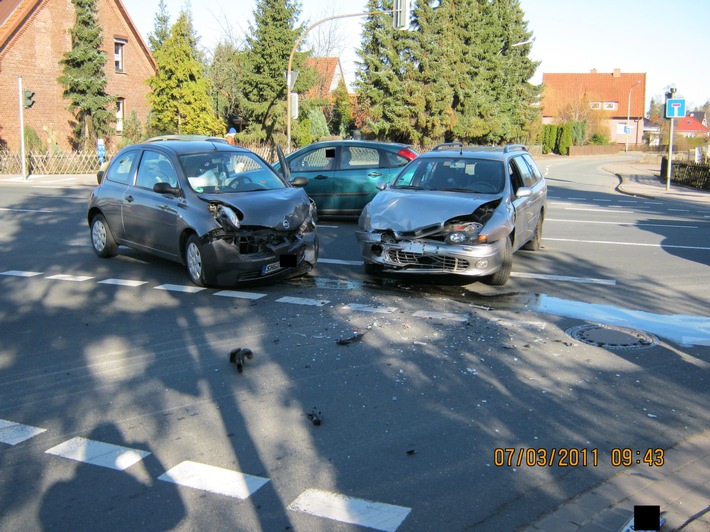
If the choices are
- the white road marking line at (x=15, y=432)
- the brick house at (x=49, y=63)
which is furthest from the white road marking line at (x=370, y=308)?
the brick house at (x=49, y=63)

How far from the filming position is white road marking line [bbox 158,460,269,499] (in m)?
3.98

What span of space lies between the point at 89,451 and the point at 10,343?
2848 millimetres

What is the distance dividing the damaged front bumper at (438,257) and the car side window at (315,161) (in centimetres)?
673

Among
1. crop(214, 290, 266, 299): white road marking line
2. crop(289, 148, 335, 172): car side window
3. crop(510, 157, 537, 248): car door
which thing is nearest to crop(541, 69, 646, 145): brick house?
crop(289, 148, 335, 172): car side window

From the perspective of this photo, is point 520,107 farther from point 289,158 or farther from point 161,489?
point 161,489

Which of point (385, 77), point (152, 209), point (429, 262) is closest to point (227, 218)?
point (152, 209)

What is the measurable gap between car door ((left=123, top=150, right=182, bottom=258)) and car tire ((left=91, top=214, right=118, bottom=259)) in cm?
63

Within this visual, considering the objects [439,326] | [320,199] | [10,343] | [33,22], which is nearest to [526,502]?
[439,326]

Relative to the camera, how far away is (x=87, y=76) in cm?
3525

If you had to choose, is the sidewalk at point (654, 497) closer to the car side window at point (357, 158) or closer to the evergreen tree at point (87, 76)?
the car side window at point (357, 158)

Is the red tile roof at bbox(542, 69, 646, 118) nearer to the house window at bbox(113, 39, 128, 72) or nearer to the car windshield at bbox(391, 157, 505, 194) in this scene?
the house window at bbox(113, 39, 128, 72)

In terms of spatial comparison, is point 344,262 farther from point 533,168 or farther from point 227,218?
point 533,168

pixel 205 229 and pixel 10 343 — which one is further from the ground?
pixel 205 229

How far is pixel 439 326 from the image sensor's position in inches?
287
